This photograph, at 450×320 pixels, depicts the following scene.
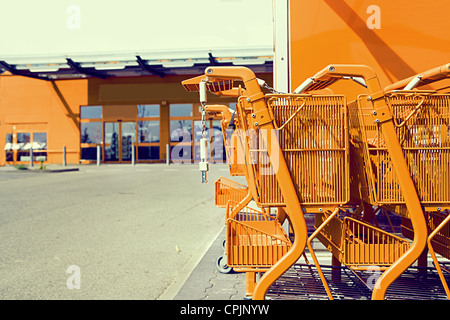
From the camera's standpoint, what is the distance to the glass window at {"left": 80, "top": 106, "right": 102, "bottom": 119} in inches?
966

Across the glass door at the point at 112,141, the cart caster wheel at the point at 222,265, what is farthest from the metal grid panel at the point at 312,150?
the glass door at the point at 112,141

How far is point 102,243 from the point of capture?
507 cm

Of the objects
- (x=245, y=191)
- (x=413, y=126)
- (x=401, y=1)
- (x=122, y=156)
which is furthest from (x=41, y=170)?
(x=413, y=126)

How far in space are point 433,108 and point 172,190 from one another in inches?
355

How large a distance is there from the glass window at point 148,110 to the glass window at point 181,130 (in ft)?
3.78

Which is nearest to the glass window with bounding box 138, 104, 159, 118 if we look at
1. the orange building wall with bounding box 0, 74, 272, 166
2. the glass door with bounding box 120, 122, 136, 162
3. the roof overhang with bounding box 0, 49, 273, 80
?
the orange building wall with bounding box 0, 74, 272, 166

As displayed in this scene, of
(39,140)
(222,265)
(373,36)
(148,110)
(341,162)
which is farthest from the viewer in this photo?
(39,140)

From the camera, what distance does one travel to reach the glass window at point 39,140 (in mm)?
24844

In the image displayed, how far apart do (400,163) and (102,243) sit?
3922 mm

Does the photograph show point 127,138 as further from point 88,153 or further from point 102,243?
point 102,243

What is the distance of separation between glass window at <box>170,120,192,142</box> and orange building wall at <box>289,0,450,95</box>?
63.1 ft

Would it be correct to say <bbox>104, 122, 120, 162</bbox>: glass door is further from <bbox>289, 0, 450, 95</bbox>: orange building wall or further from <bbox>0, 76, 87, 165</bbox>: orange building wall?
<bbox>289, 0, 450, 95</bbox>: orange building wall

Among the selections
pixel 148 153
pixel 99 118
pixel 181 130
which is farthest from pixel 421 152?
pixel 99 118
